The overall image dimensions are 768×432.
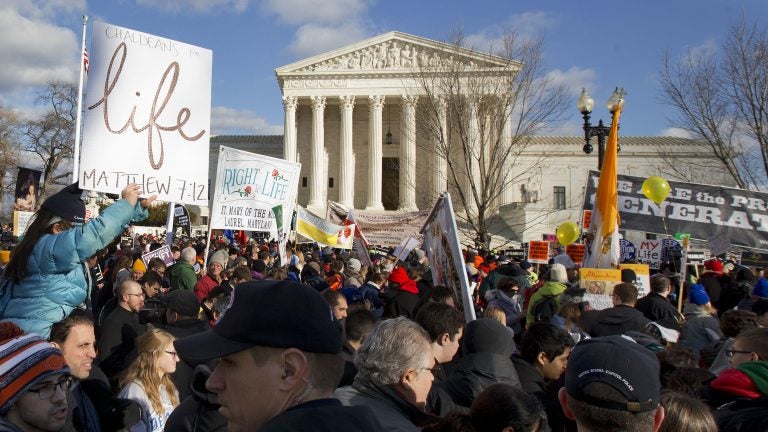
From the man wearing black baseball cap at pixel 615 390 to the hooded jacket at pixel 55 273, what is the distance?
9.38 ft

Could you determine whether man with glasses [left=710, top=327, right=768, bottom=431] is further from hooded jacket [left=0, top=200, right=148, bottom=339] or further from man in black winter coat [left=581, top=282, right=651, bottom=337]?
hooded jacket [left=0, top=200, right=148, bottom=339]

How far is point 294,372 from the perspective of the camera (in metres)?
1.59

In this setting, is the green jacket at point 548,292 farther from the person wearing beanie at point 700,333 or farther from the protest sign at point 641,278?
the protest sign at point 641,278

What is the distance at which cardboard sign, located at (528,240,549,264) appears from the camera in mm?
15125

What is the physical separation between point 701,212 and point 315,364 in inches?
414

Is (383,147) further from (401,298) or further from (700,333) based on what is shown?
(700,333)

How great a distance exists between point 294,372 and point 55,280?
9.34 ft

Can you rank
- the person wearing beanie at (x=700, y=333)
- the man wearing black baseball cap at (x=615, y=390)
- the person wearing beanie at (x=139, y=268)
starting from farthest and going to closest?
1. the person wearing beanie at (x=139, y=268)
2. the person wearing beanie at (x=700, y=333)
3. the man wearing black baseball cap at (x=615, y=390)

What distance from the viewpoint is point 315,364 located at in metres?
1.63

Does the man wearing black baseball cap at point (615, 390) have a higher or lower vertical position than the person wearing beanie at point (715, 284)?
higher

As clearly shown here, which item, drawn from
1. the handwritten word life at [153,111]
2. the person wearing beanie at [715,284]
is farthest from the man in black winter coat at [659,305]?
the handwritten word life at [153,111]

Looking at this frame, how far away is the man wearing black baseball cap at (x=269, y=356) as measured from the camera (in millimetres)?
1584

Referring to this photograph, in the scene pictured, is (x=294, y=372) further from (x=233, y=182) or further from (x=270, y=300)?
(x=233, y=182)

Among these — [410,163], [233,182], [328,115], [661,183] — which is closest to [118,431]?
[233,182]
